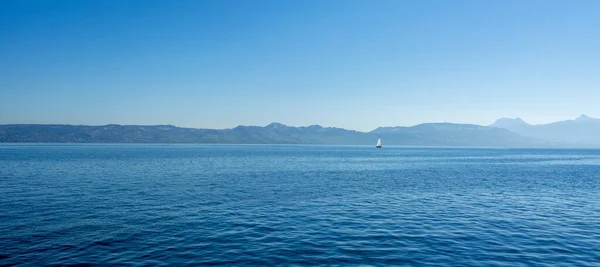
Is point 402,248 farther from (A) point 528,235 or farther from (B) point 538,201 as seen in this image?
(B) point 538,201

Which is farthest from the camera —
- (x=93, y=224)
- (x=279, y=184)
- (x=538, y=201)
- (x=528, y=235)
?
(x=279, y=184)

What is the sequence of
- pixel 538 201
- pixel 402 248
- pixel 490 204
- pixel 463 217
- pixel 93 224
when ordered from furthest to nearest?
pixel 538 201
pixel 490 204
pixel 463 217
pixel 93 224
pixel 402 248

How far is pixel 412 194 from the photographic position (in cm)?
4703

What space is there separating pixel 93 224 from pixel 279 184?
31.6 m

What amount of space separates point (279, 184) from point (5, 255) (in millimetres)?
39002

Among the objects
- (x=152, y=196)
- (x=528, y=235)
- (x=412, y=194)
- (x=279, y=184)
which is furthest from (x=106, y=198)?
(x=528, y=235)

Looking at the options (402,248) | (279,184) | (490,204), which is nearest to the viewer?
(402,248)

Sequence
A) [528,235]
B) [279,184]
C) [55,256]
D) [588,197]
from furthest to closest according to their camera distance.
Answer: [279,184], [588,197], [528,235], [55,256]

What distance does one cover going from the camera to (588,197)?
4634 cm

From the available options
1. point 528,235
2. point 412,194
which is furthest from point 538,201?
point 528,235

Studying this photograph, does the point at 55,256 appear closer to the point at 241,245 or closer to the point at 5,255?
the point at 5,255

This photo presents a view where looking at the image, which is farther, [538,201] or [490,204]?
[538,201]

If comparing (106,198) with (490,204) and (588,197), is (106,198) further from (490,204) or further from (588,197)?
(588,197)

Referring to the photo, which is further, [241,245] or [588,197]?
[588,197]
